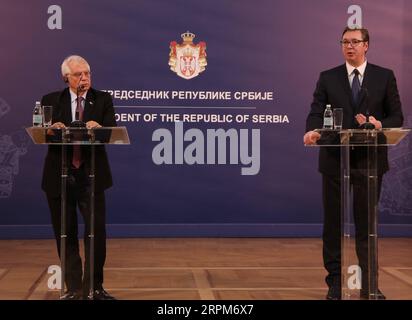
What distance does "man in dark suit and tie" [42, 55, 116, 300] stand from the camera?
457 cm

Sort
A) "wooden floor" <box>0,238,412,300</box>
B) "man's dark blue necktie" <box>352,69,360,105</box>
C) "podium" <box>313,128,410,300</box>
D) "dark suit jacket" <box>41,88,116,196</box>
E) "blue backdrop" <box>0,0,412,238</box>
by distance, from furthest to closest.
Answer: "blue backdrop" <box>0,0,412,238</box> < "wooden floor" <box>0,238,412,300</box> < "man's dark blue necktie" <box>352,69,360,105</box> < "dark suit jacket" <box>41,88,116,196</box> < "podium" <box>313,128,410,300</box>

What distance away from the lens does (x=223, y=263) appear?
709 cm

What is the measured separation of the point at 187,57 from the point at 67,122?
154 inches

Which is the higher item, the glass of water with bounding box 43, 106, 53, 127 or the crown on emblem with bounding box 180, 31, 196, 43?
the crown on emblem with bounding box 180, 31, 196, 43

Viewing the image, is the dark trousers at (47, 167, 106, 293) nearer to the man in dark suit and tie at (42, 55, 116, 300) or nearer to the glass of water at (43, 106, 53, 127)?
the man in dark suit and tie at (42, 55, 116, 300)

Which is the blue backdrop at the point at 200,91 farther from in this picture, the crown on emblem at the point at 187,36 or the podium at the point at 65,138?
the podium at the point at 65,138

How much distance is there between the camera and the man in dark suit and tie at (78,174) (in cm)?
457

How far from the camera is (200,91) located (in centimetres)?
875

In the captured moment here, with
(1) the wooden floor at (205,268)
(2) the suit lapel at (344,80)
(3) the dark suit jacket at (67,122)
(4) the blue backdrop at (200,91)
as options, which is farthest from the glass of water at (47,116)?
(4) the blue backdrop at (200,91)

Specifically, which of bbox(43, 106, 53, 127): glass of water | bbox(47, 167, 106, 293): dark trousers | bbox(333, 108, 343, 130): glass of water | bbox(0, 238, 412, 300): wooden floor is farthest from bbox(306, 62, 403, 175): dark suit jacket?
bbox(43, 106, 53, 127): glass of water

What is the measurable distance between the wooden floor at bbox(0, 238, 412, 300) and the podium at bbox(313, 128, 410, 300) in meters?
0.98

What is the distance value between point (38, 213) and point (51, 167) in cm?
389

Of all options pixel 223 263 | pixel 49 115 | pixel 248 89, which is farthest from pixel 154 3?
pixel 49 115

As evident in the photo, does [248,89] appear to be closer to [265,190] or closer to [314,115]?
[265,190]
